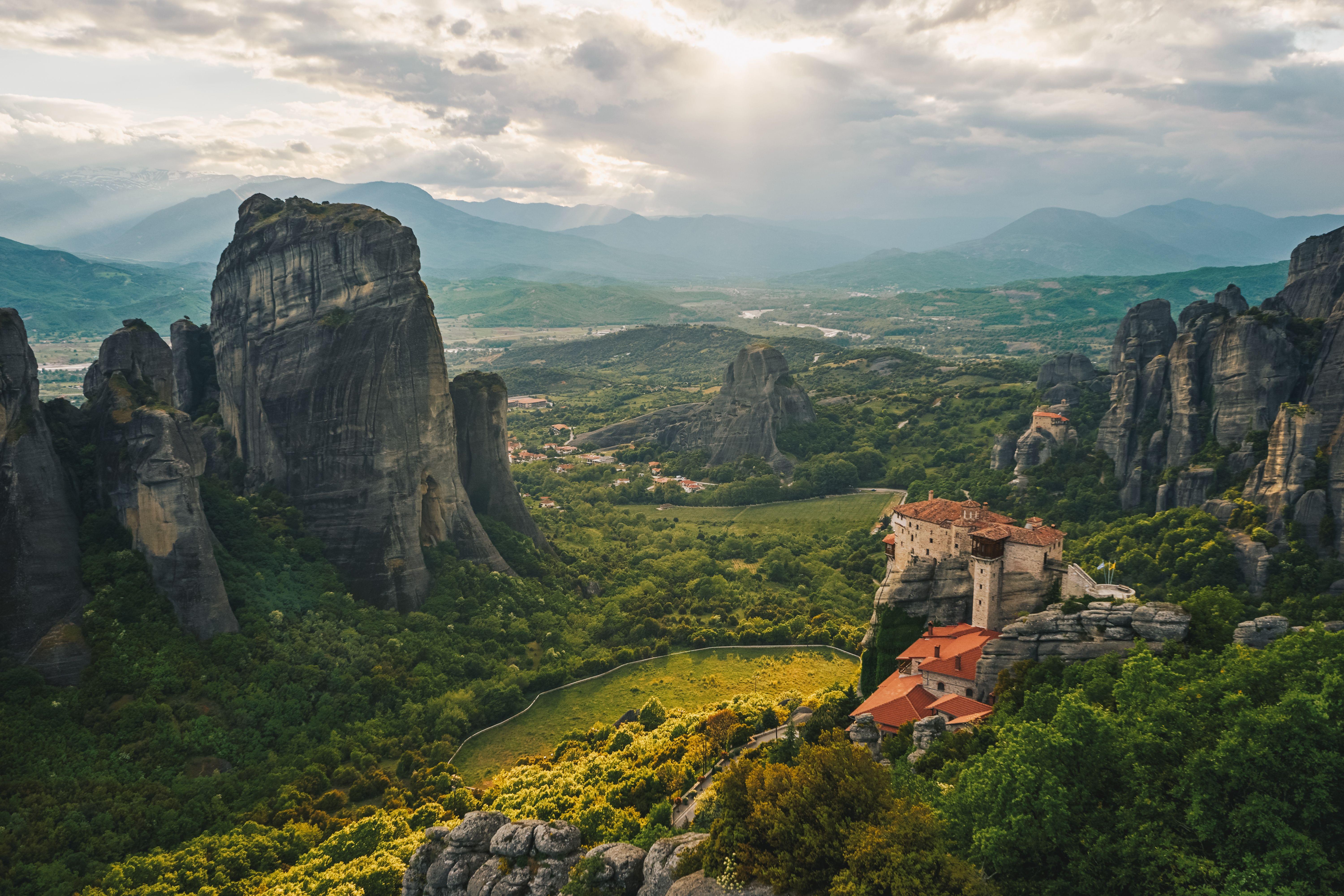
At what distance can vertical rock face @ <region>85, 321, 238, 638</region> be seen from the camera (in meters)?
44.0

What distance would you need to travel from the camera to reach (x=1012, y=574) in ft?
131

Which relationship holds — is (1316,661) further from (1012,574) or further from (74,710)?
(74,710)

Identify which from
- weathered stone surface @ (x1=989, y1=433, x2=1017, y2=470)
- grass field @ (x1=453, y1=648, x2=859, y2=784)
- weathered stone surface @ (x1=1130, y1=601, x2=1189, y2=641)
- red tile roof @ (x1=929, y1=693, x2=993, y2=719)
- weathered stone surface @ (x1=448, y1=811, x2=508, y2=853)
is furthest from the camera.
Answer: weathered stone surface @ (x1=989, y1=433, x2=1017, y2=470)

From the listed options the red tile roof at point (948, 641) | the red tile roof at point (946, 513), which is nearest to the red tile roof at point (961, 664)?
the red tile roof at point (948, 641)

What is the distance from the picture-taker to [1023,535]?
130ft

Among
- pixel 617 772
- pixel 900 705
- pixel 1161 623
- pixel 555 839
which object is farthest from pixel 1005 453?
pixel 555 839

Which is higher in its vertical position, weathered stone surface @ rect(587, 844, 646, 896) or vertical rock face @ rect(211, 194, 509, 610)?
vertical rock face @ rect(211, 194, 509, 610)

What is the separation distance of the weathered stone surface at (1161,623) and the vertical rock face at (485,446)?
161ft

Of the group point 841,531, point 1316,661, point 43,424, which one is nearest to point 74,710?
point 43,424

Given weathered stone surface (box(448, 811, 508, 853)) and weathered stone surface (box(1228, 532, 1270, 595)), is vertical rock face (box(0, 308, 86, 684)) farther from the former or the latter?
weathered stone surface (box(1228, 532, 1270, 595))

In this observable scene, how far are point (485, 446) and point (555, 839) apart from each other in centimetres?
4413

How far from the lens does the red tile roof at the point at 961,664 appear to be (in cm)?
3638

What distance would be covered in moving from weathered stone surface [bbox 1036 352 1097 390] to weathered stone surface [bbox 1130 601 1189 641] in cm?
7979

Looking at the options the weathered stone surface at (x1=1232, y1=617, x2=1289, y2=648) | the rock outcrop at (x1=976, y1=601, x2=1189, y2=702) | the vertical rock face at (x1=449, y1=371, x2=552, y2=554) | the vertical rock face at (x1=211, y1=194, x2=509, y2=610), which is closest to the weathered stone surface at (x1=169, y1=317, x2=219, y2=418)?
the vertical rock face at (x1=211, y1=194, x2=509, y2=610)
